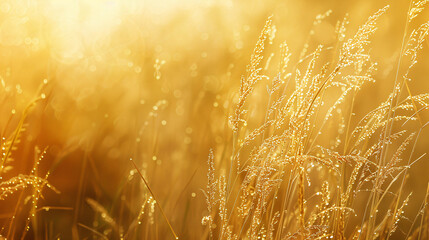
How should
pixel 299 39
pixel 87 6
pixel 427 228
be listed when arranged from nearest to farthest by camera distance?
pixel 427 228, pixel 87 6, pixel 299 39

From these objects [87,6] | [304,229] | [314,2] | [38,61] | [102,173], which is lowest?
[304,229]

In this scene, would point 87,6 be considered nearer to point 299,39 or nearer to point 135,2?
point 135,2

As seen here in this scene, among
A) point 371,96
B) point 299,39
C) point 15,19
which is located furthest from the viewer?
point 299,39

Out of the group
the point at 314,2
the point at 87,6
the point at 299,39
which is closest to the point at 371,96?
the point at 299,39

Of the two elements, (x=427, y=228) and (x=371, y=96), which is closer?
(x=427, y=228)

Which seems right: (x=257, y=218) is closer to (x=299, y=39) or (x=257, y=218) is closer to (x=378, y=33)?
(x=299, y=39)

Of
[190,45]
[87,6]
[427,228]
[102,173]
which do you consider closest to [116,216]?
[102,173]

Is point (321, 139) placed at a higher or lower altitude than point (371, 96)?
lower
